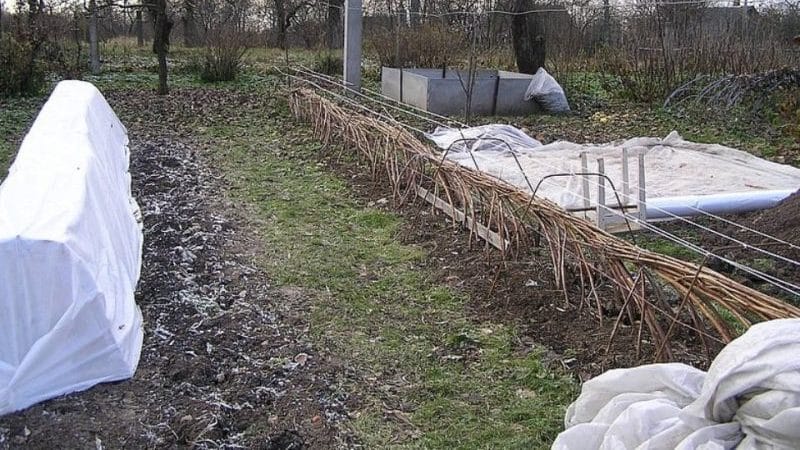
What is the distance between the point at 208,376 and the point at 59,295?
2.02ft

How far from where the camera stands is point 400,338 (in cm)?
331

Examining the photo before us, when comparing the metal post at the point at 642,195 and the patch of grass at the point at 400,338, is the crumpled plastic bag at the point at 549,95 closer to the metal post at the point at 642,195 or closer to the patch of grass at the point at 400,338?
the patch of grass at the point at 400,338

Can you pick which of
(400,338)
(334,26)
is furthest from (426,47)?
(400,338)

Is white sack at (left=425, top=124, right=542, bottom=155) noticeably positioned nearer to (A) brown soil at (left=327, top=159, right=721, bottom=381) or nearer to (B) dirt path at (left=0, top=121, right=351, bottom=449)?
(A) brown soil at (left=327, top=159, right=721, bottom=381)

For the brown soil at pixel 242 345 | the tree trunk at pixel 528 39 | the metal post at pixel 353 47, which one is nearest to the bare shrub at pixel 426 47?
the tree trunk at pixel 528 39

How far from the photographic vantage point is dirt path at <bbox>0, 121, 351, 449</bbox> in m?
2.50

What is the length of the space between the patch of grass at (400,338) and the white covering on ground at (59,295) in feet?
2.76

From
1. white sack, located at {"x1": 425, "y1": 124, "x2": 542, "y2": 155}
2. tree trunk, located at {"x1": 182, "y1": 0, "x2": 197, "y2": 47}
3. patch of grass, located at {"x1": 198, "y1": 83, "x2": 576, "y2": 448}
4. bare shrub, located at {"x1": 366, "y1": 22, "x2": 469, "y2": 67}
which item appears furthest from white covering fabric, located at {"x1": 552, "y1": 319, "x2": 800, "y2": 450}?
tree trunk, located at {"x1": 182, "y1": 0, "x2": 197, "y2": 47}

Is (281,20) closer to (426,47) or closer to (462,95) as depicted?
(426,47)

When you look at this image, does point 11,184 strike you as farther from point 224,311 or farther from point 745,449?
point 745,449

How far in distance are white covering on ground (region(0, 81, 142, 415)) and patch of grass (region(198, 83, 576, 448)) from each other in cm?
84

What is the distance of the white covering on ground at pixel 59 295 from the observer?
265cm

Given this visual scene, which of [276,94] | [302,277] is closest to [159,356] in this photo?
[302,277]

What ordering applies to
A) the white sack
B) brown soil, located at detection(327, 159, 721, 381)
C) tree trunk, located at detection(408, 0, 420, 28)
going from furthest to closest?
tree trunk, located at detection(408, 0, 420, 28), the white sack, brown soil, located at detection(327, 159, 721, 381)
